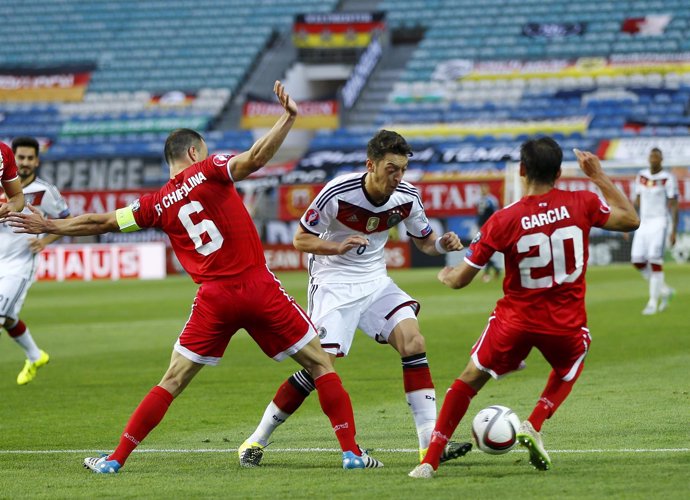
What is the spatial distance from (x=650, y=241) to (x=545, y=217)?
11854mm

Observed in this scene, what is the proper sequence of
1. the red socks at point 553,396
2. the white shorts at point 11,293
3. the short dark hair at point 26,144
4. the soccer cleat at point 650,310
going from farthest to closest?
the soccer cleat at point 650,310 → the white shorts at point 11,293 → the short dark hair at point 26,144 → the red socks at point 553,396

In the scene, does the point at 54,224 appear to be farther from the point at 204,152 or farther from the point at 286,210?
the point at 286,210

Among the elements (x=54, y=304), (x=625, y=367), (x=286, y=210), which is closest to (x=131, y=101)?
(x=286, y=210)

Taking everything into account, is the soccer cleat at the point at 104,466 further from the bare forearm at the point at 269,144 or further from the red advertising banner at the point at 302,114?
the red advertising banner at the point at 302,114

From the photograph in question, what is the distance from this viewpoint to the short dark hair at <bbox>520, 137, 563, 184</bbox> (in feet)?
20.5

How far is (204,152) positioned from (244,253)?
2.24 ft

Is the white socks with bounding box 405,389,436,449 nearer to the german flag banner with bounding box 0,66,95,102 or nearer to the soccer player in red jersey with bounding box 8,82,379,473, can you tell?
the soccer player in red jersey with bounding box 8,82,379,473

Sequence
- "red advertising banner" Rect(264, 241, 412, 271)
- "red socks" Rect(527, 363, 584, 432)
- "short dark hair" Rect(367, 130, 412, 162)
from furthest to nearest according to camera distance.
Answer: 1. "red advertising banner" Rect(264, 241, 412, 271)
2. "short dark hair" Rect(367, 130, 412, 162)
3. "red socks" Rect(527, 363, 584, 432)

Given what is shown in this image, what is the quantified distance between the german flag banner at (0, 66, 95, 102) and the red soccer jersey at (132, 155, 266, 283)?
3925 centimetres

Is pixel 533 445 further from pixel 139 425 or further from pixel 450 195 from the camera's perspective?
pixel 450 195

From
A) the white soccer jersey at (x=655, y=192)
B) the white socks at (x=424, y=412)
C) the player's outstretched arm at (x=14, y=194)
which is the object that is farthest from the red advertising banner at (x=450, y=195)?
the white socks at (x=424, y=412)

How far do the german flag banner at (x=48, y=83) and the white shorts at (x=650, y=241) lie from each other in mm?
31097

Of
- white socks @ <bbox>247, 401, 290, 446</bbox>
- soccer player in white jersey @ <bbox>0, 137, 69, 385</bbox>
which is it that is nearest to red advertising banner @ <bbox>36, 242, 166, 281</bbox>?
soccer player in white jersey @ <bbox>0, 137, 69, 385</bbox>

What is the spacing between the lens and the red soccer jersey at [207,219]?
6809 millimetres
